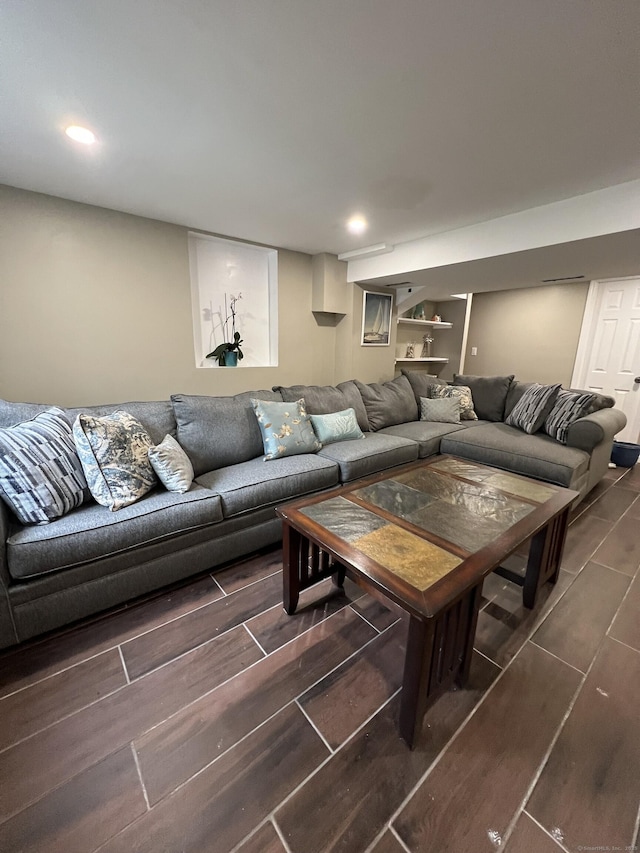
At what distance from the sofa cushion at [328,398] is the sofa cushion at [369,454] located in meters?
0.30

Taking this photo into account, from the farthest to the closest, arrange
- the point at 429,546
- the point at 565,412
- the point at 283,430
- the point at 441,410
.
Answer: the point at 441,410, the point at 565,412, the point at 283,430, the point at 429,546

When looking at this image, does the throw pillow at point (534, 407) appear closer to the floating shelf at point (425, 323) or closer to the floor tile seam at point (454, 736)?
the floating shelf at point (425, 323)

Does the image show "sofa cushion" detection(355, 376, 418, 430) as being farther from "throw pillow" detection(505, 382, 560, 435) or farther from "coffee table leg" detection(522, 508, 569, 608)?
"coffee table leg" detection(522, 508, 569, 608)

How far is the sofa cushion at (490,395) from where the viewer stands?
11.9 ft

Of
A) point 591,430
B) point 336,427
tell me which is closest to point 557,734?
point 336,427

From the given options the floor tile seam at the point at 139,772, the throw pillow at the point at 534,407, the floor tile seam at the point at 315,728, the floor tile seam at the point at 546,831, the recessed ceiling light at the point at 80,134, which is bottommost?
the floor tile seam at the point at 139,772

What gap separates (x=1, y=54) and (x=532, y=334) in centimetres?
535

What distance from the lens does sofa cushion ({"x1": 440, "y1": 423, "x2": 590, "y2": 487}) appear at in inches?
97.4

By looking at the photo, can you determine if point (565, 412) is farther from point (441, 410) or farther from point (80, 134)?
point (80, 134)

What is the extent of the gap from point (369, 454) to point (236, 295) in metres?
2.20

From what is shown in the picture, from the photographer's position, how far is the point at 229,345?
3408 millimetres

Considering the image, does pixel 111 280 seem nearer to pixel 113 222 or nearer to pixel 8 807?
pixel 113 222

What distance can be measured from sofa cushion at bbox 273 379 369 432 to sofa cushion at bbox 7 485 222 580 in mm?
1241

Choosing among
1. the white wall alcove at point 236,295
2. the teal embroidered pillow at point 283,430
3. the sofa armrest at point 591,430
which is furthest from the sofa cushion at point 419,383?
the teal embroidered pillow at point 283,430
